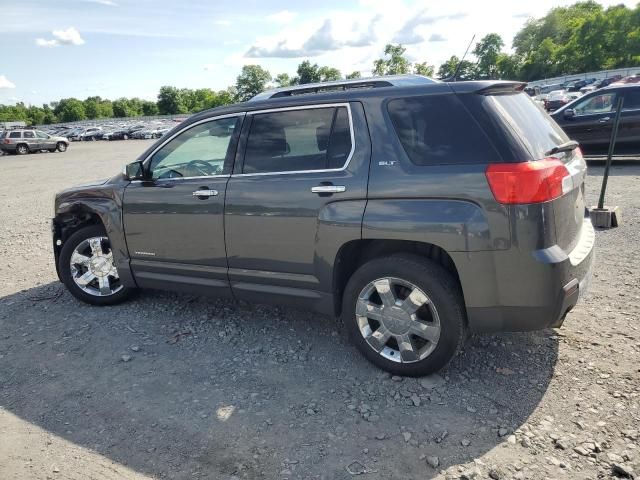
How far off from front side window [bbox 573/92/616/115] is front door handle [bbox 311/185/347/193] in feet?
33.9

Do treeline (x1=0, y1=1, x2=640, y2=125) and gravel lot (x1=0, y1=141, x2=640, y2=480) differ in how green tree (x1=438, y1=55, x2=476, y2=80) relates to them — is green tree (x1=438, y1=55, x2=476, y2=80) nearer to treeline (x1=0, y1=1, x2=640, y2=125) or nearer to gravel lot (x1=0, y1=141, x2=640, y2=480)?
gravel lot (x1=0, y1=141, x2=640, y2=480)

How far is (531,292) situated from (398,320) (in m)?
0.87

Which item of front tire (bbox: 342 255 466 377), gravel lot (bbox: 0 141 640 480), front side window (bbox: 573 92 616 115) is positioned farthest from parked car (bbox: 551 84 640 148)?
front tire (bbox: 342 255 466 377)

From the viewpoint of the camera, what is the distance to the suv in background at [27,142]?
111 ft

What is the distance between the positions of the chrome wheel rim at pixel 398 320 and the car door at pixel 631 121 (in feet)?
32.0

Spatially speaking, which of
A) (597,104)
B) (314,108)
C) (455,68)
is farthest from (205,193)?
(597,104)

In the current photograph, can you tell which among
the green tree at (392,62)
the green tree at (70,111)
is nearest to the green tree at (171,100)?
the green tree at (70,111)

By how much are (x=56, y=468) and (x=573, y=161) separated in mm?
3820

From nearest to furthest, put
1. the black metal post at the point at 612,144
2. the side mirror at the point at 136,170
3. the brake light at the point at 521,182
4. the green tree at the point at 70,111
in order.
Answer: the brake light at the point at 521,182 < the side mirror at the point at 136,170 < the black metal post at the point at 612,144 < the green tree at the point at 70,111

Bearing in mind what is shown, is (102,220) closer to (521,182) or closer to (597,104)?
(521,182)

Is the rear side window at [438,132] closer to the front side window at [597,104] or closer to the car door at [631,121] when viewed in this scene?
the car door at [631,121]

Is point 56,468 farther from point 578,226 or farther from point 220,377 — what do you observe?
point 578,226

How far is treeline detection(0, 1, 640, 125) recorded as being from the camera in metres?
82.4

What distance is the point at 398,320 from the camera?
3.42m
